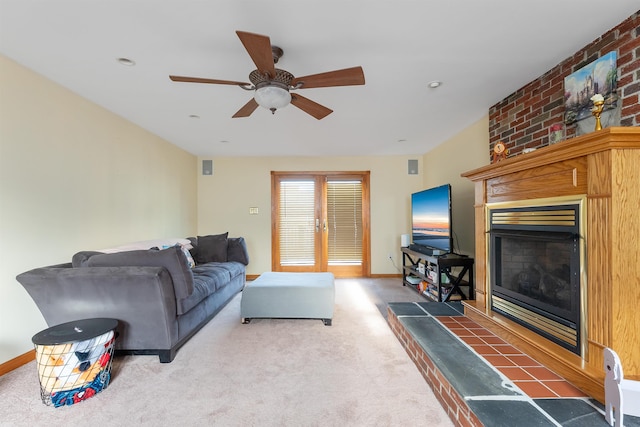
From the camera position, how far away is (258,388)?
1797 mm

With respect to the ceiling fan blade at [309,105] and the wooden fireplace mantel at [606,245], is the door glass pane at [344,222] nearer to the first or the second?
the ceiling fan blade at [309,105]

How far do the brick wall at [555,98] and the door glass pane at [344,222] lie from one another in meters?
2.50

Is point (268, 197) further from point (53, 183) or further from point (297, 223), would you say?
point (53, 183)

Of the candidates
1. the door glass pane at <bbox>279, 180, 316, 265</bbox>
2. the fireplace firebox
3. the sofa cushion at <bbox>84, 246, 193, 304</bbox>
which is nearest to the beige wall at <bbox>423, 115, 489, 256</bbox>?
the fireplace firebox

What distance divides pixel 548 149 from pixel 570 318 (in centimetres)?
98

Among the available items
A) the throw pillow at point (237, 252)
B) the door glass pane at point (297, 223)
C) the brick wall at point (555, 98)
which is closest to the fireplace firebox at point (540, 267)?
the brick wall at point (555, 98)

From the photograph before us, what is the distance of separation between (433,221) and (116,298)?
11.2 ft

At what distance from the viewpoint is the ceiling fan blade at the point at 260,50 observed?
1331 millimetres

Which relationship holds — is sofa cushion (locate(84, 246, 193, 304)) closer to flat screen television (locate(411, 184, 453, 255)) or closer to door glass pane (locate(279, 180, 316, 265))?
flat screen television (locate(411, 184, 453, 255))

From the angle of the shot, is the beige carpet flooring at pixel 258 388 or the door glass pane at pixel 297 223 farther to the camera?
the door glass pane at pixel 297 223

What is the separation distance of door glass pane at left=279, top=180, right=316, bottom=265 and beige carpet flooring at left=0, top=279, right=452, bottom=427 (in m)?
2.50

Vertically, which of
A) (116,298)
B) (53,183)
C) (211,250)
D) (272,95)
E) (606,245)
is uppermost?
(272,95)

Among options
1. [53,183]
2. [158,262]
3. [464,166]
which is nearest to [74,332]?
[158,262]

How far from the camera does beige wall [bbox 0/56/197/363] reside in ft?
6.65
